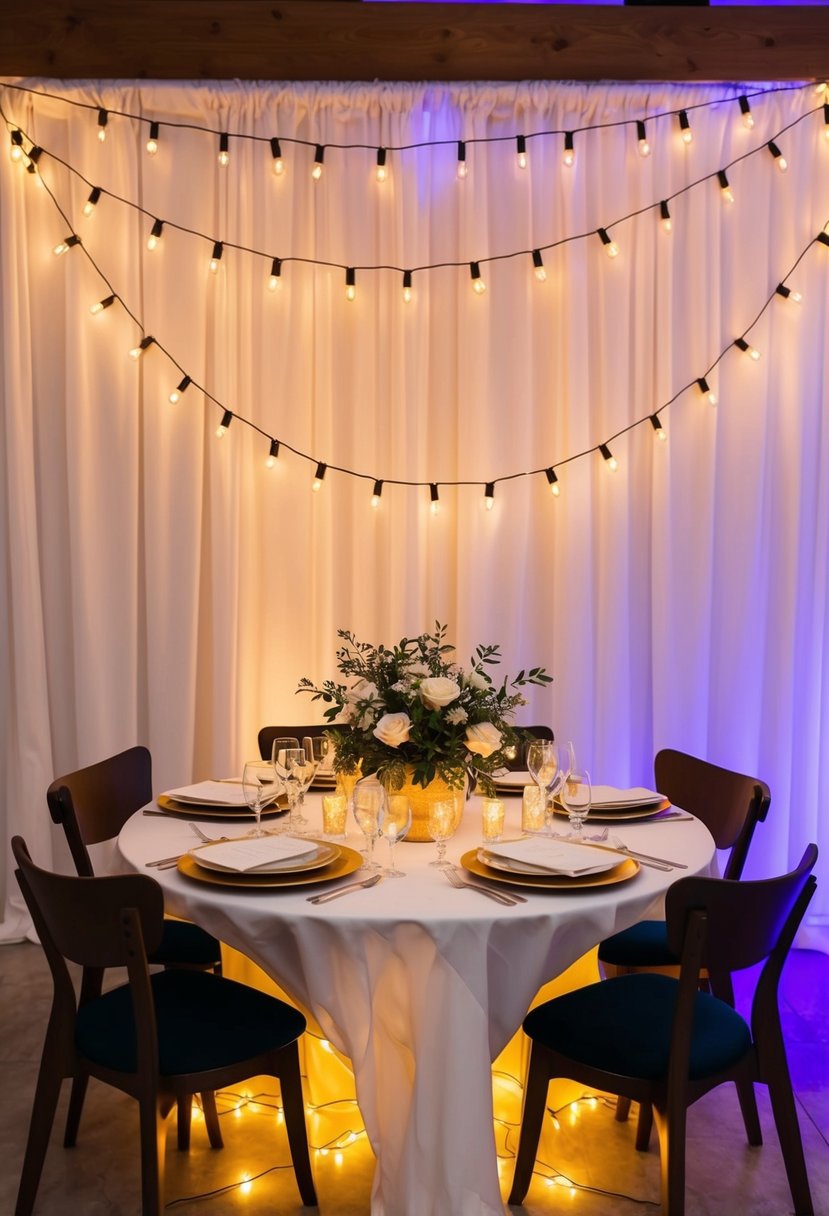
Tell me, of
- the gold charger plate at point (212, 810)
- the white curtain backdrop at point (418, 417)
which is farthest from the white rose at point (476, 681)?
the white curtain backdrop at point (418, 417)

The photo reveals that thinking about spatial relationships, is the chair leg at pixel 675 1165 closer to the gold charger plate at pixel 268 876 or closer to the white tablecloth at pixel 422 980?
the white tablecloth at pixel 422 980

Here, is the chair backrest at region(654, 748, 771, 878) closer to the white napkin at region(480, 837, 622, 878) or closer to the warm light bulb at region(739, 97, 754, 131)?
the white napkin at region(480, 837, 622, 878)

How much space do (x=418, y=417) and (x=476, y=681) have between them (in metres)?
1.73

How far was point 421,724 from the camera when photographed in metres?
2.31

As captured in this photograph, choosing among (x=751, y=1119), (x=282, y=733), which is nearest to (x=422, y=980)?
(x=751, y=1119)

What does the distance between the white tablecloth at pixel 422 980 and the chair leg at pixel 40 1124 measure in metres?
0.40

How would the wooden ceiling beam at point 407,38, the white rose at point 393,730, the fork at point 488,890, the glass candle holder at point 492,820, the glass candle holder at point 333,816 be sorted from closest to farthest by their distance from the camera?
1. the fork at point 488,890
2. the white rose at point 393,730
3. the glass candle holder at point 492,820
4. the glass candle holder at point 333,816
5. the wooden ceiling beam at point 407,38

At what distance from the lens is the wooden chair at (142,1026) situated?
6.23 ft

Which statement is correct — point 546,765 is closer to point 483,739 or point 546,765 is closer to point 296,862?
point 483,739

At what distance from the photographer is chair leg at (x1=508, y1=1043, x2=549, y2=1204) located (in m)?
2.16

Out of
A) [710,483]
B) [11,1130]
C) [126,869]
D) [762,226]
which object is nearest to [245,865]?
[126,869]

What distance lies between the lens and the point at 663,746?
393 cm

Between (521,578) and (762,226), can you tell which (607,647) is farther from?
(762,226)

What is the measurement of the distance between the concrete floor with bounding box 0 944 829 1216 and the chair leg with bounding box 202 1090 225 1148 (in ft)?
0.08
